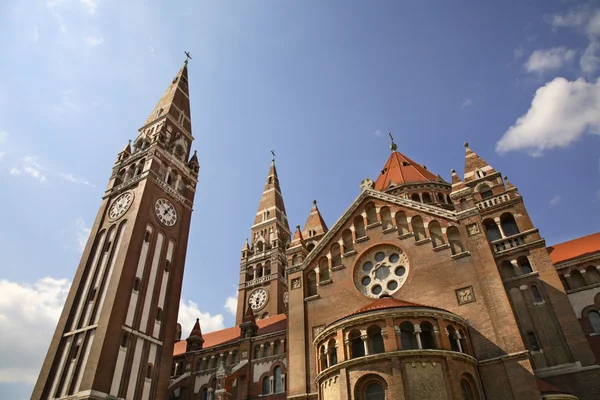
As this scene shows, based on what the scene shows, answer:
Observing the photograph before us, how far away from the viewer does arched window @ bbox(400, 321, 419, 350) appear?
63.6 ft

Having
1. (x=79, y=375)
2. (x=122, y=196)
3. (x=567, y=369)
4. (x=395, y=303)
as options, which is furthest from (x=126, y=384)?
(x=567, y=369)

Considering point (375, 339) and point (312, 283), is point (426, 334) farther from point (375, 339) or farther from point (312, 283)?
point (312, 283)

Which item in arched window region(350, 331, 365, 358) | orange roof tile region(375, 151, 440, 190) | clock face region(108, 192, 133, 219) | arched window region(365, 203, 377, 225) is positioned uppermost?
orange roof tile region(375, 151, 440, 190)

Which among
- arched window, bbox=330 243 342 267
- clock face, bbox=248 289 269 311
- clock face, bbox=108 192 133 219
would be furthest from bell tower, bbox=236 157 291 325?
arched window, bbox=330 243 342 267

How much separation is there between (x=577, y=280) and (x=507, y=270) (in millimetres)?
5845

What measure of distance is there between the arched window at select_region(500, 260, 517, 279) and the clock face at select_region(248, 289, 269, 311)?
31442 mm

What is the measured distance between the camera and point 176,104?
1996 inches

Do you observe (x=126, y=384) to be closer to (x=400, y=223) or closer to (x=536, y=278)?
(x=400, y=223)

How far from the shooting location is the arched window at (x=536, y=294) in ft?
70.8

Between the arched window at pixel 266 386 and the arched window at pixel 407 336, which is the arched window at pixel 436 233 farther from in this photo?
the arched window at pixel 266 386

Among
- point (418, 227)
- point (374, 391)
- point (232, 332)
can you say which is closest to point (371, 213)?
point (418, 227)

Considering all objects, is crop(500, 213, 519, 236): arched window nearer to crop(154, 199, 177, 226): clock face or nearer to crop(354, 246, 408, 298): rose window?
crop(354, 246, 408, 298): rose window

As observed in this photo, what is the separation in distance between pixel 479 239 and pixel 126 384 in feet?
81.1

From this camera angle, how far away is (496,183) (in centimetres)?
2806
